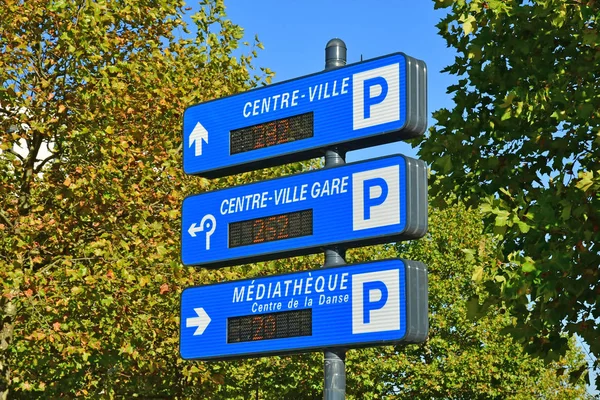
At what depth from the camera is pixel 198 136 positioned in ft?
36.3

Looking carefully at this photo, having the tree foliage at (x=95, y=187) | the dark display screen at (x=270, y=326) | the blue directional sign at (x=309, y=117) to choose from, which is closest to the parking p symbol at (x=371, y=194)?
the blue directional sign at (x=309, y=117)

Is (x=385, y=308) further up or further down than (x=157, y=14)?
further down

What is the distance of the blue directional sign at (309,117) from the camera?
9312mm

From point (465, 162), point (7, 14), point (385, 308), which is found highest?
point (7, 14)

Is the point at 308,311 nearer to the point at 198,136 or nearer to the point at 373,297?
the point at 373,297

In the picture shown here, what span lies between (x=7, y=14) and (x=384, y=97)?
10.0m

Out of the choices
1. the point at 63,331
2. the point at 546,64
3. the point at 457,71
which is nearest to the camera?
the point at 546,64

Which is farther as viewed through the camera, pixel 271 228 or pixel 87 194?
pixel 87 194

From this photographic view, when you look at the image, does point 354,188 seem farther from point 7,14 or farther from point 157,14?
point 157,14

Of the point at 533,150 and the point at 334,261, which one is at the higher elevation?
the point at 533,150

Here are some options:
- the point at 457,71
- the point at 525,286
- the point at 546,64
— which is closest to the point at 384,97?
the point at 525,286

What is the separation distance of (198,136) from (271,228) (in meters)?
1.76

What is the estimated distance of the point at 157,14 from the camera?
19578 mm

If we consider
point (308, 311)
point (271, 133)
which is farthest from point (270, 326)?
point (271, 133)
